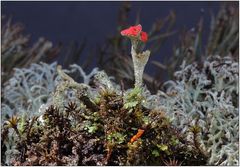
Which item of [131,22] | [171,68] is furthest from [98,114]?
[131,22]

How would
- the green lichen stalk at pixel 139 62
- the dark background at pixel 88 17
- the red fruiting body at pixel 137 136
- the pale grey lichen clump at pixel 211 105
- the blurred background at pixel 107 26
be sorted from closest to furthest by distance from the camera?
the red fruiting body at pixel 137 136 → the green lichen stalk at pixel 139 62 → the pale grey lichen clump at pixel 211 105 → the blurred background at pixel 107 26 → the dark background at pixel 88 17

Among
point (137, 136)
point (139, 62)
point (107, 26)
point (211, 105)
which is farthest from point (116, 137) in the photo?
point (107, 26)

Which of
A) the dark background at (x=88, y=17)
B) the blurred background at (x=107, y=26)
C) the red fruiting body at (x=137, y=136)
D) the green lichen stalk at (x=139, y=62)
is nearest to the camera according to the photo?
the red fruiting body at (x=137, y=136)

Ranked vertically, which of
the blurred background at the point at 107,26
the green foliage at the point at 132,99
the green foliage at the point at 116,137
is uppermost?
the blurred background at the point at 107,26

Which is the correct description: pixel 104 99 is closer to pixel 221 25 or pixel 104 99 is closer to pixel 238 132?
pixel 238 132

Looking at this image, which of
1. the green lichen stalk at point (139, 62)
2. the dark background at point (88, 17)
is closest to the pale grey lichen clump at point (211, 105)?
the green lichen stalk at point (139, 62)

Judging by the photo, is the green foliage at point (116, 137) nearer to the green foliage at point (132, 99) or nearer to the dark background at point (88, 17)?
the green foliage at point (132, 99)
